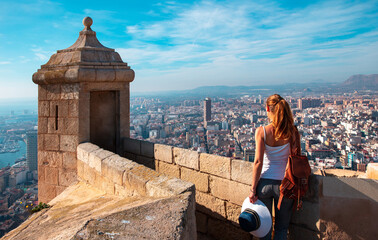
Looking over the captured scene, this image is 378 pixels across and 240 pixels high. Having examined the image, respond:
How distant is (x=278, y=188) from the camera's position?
8.53 ft

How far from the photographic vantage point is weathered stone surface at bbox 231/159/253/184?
350 centimetres

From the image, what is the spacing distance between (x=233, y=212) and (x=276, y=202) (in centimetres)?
126

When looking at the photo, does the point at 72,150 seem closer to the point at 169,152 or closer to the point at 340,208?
the point at 169,152

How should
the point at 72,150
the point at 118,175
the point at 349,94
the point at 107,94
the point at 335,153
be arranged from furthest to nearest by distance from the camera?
the point at 349,94, the point at 335,153, the point at 107,94, the point at 72,150, the point at 118,175

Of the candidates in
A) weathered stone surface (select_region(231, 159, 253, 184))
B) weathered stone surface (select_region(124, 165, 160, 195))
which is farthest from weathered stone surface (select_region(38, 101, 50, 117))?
weathered stone surface (select_region(231, 159, 253, 184))

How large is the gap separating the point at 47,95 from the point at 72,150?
1.23m

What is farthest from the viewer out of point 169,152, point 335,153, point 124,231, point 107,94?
point 335,153

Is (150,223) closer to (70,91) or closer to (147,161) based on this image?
(147,161)

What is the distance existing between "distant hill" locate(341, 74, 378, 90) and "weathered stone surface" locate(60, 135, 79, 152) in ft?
210

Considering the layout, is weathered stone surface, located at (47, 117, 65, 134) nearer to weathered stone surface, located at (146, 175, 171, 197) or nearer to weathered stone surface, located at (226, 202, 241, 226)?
weathered stone surface, located at (146, 175, 171, 197)

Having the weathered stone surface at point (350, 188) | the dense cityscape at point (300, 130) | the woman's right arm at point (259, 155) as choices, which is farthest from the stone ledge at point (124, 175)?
the dense cityscape at point (300, 130)

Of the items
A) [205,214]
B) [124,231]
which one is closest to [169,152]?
[205,214]

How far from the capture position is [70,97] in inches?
223

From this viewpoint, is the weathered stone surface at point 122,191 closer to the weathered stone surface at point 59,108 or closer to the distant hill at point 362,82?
the weathered stone surface at point 59,108
